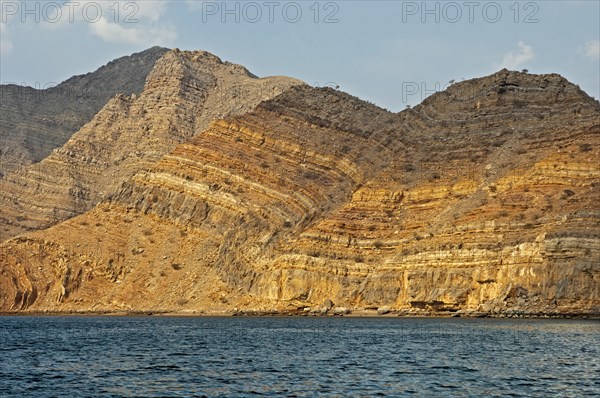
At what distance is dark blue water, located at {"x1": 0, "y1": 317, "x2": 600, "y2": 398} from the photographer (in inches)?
1780

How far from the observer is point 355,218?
5054 inches

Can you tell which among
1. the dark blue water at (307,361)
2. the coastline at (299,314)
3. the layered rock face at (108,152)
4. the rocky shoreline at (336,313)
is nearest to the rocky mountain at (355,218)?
the rocky shoreline at (336,313)

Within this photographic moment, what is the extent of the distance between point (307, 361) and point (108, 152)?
14135 cm

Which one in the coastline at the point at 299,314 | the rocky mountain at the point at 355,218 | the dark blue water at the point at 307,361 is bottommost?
the dark blue water at the point at 307,361

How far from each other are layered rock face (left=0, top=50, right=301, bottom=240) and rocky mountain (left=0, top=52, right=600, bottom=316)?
96.2 feet

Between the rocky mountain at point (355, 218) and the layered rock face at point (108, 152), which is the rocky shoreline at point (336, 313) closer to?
the rocky mountain at point (355, 218)

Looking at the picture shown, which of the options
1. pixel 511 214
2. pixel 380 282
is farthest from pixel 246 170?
pixel 511 214

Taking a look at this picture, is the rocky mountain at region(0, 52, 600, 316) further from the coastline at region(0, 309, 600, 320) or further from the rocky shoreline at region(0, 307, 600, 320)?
the coastline at region(0, 309, 600, 320)

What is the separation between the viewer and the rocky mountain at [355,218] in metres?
110

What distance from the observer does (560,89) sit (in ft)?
463

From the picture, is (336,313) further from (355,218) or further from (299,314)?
(355,218)

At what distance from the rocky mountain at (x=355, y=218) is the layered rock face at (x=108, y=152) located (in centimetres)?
2932

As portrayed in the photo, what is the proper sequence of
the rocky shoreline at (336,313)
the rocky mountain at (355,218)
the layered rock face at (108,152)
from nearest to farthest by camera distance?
the rocky shoreline at (336,313)
the rocky mountain at (355,218)
the layered rock face at (108,152)

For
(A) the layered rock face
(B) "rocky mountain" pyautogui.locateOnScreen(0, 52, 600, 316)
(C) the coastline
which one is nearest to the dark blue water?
(C) the coastline
